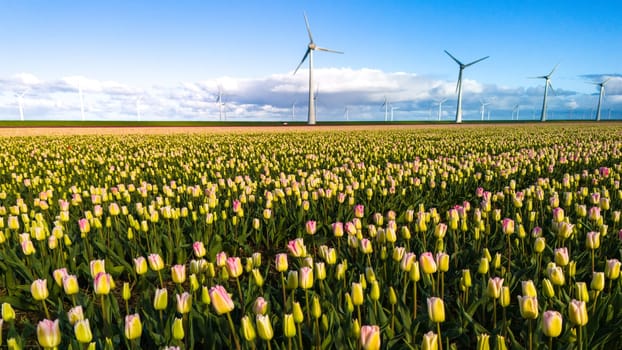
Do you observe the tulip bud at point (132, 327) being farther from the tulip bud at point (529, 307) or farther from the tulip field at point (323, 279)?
the tulip bud at point (529, 307)

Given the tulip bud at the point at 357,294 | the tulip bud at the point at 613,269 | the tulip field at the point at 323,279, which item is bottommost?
the tulip field at the point at 323,279

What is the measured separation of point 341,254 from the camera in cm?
424

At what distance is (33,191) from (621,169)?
11.8 m

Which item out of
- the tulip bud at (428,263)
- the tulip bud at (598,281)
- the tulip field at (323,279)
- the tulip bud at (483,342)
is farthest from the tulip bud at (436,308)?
the tulip bud at (598,281)

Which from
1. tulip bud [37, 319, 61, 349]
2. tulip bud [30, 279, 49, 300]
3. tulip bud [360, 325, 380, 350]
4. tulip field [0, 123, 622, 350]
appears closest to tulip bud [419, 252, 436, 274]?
tulip field [0, 123, 622, 350]

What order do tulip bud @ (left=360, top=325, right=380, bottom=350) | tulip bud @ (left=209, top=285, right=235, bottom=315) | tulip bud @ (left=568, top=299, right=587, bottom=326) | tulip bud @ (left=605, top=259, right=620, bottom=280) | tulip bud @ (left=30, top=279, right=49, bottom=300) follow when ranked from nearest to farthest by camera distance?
1. tulip bud @ (left=360, top=325, right=380, bottom=350)
2. tulip bud @ (left=568, top=299, right=587, bottom=326)
3. tulip bud @ (left=209, top=285, right=235, bottom=315)
4. tulip bud @ (left=30, top=279, right=49, bottom=300)
5. tulip bud @ (left=605, top=259, right=620, bottom=280)

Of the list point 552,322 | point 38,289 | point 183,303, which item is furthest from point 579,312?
point 38,289

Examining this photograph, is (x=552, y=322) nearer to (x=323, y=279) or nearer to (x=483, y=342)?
(x=483, y=342)

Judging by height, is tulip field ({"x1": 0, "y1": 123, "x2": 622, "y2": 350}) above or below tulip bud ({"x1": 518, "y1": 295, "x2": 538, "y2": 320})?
below

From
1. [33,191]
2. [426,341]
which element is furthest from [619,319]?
[33,191]

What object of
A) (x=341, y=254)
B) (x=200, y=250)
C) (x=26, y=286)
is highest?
(x=200, y=250)

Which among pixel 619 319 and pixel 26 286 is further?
pixel 26 286

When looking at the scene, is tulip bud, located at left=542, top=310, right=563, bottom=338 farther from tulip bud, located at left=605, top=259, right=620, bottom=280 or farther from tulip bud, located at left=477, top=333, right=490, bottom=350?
tulip bud, located at left=605, top=259, right=620, bottom=280

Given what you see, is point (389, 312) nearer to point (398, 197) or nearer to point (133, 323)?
point (133, 323)
